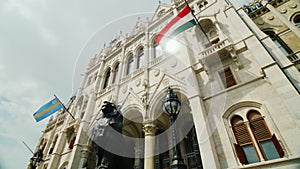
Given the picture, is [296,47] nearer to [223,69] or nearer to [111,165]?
[223,69]

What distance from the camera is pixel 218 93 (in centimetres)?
798

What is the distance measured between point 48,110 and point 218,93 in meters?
15.0

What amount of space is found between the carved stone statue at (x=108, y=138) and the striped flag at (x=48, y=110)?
34.6 ft

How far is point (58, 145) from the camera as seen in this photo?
52.5 ft

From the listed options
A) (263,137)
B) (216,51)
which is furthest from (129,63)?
(263,137)

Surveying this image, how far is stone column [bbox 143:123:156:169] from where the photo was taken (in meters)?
8.46

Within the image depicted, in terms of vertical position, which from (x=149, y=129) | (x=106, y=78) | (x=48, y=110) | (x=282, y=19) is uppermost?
(x=106, y=78)

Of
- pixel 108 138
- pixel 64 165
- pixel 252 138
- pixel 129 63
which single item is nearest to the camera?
pixel 108 138

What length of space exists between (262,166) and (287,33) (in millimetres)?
9673

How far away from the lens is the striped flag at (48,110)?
568 inches

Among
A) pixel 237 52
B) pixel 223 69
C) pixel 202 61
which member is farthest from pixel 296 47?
pixel 202 61

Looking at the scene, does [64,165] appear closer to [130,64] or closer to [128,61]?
[130,64]

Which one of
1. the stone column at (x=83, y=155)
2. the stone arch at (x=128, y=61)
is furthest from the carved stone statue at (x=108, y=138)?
the stone arch at (x=128, y=61)

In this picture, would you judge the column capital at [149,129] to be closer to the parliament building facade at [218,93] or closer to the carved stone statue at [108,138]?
the parliament building facade at [218,93]
